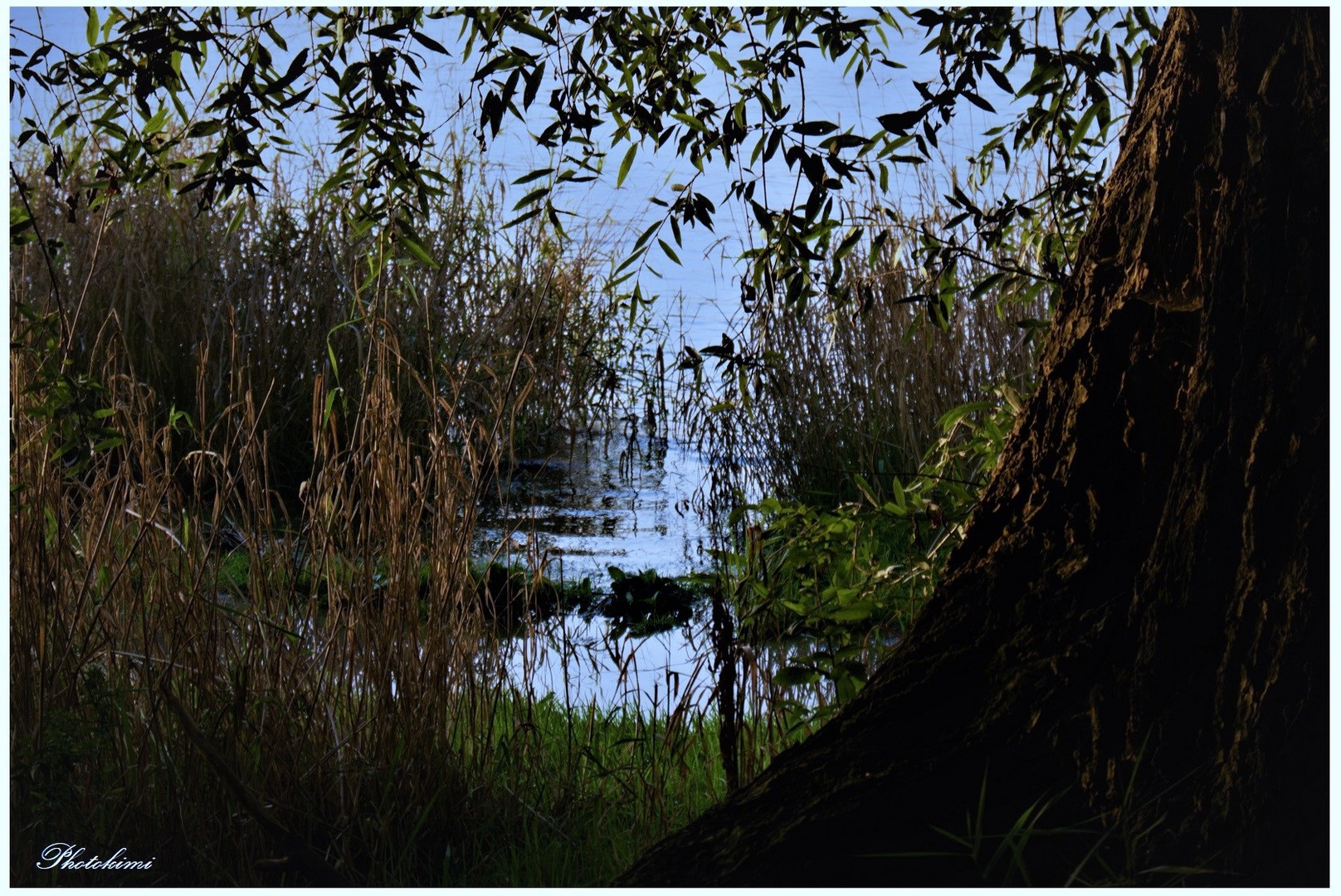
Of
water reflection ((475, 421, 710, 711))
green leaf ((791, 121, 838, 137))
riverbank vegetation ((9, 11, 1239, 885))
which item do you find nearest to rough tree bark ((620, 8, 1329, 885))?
riverbank vegetation ((9, 11, 1239, 885))

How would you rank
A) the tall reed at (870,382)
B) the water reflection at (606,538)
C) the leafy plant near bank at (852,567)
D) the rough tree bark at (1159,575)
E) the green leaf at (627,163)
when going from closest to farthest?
1. the rough tree bark at (1159,575)
2. the green leaf at (627,163)
3. the leafy plant near bank at (852,567)
4. the water reflection at (606,538)
5. the tall reed at (870,382)

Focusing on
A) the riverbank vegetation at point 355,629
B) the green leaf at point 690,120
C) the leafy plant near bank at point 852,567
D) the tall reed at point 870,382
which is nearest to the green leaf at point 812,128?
the riverbank vegetation at point 355,629

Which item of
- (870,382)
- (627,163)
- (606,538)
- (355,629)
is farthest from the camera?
(870,382)

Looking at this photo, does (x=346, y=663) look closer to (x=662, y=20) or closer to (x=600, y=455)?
(x=662, y=20)

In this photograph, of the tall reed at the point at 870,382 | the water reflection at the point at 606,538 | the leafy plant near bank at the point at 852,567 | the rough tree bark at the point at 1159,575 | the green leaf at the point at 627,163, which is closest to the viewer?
the rough tree bark at the point at 1159,575

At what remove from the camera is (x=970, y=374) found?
185 inches

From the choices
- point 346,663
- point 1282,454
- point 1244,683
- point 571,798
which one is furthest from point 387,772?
point 1282,454

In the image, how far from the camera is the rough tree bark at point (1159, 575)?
52.2 inches

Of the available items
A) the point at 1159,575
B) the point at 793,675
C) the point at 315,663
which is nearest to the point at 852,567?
the point at 793,675

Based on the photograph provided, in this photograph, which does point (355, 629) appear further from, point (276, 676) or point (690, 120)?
point (690, 120)

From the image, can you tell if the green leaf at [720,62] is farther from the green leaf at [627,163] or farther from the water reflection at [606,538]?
the water reflection at [606,538]

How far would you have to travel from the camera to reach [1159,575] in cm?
136

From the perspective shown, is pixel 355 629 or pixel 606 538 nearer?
pixel 355 629

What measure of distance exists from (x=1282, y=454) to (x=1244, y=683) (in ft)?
0.86
